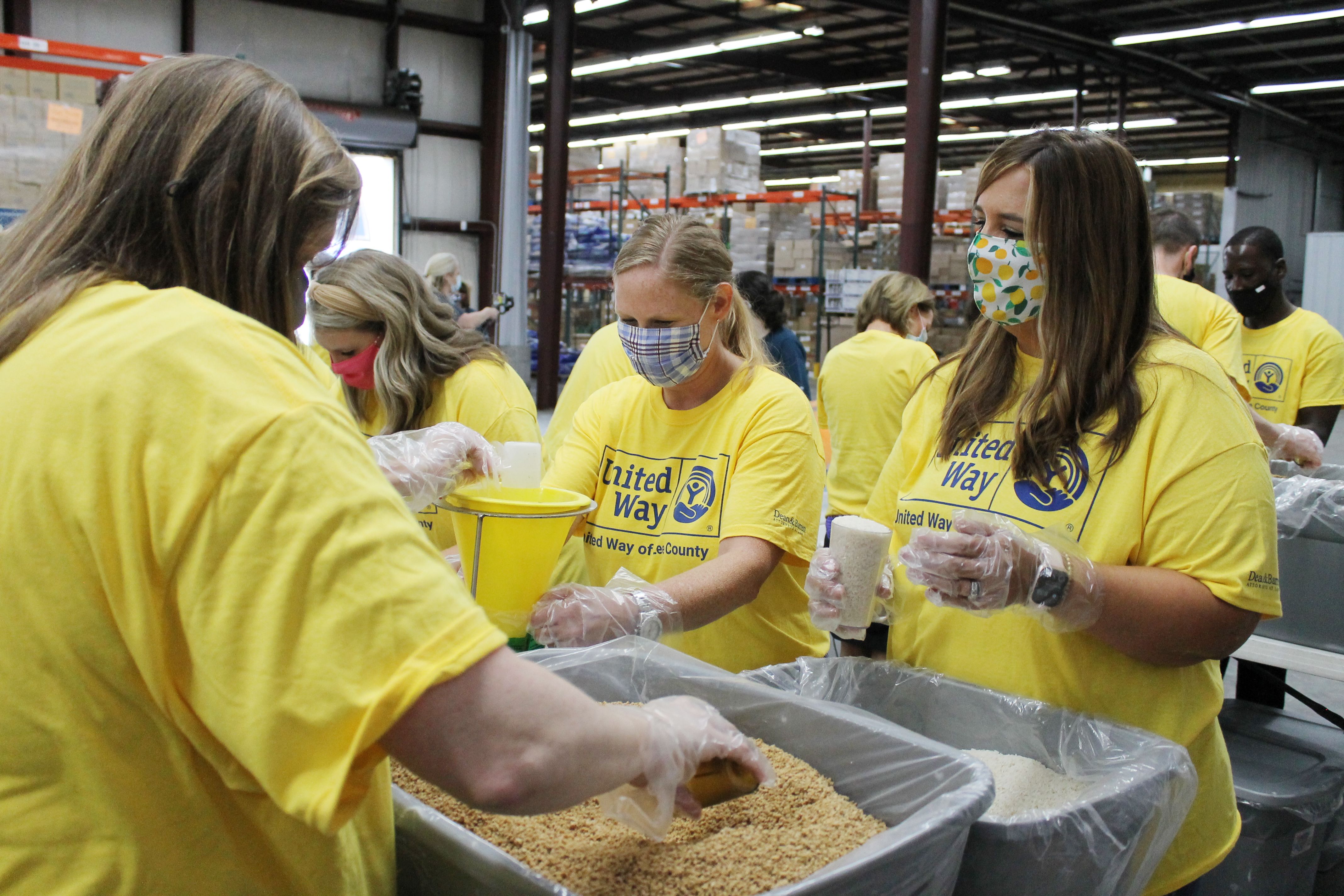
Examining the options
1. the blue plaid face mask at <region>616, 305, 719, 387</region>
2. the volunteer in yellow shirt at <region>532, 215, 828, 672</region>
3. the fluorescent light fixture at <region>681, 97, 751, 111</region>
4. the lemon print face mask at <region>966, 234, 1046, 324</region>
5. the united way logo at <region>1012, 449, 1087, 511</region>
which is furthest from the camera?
the fluorescent light fixture at <region>681, 97, 751, 111</region>

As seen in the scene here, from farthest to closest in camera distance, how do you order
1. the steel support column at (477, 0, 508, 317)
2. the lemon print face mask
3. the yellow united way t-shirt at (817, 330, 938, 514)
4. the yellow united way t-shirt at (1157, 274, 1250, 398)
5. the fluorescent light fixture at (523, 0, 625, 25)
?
the fluorescent light fixture at (523, 0, 625, 25), the steel support column at (477, 0, 508, 317), the yellow united way t-shirt at (817, 330, 938, 514), the yellow united way t-shirt at (1157, 274, 1250, 398), the lemon print face mask

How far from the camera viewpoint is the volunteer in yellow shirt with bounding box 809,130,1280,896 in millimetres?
1448

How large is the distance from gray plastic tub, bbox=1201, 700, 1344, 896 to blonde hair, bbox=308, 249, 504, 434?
2036 millimetres

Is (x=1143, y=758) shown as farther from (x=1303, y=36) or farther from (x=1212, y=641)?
(x=1303, y=36)

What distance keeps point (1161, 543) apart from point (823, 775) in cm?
60

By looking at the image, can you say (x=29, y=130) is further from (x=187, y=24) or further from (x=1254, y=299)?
(x=1254, y=299)

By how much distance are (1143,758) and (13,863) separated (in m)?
1.25

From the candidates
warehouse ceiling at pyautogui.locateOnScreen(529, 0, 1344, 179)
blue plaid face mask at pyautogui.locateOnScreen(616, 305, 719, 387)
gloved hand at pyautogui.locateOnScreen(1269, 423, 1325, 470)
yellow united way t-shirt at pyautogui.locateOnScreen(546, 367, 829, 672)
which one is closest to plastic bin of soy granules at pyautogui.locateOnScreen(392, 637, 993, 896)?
yellow united way t-shirt at pyautogui.locateOnScreen(546, 367, 829, 672)

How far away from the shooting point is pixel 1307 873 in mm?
2461

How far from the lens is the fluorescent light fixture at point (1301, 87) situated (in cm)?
1535

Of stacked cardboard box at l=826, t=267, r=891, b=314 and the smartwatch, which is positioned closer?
the smartwatch

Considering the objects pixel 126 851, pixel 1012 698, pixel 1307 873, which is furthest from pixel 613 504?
pixel 1307 873

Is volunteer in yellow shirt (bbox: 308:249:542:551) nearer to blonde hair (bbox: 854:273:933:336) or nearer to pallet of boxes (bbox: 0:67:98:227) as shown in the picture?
blonde hair (bbox: 854:273:933:336)

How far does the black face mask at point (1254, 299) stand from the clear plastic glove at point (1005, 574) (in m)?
3.59
